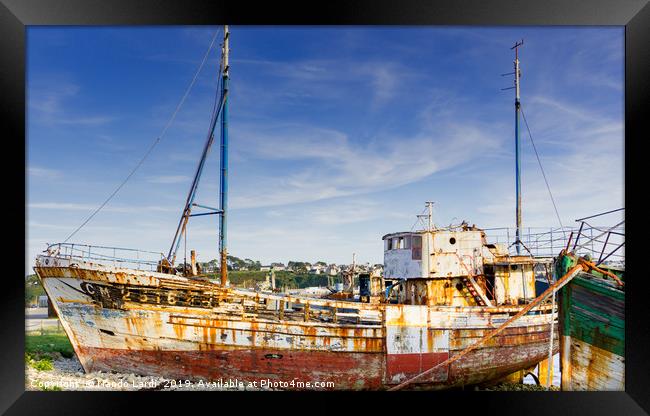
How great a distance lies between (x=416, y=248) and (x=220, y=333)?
4484 millimetres

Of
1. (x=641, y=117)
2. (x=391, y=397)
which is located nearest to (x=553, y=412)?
(x=391, y=397)

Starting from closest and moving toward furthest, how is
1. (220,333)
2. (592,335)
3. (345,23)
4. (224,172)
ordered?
1. (345,23)
2. (592,335)
3. (220,333)
4. (224,172)

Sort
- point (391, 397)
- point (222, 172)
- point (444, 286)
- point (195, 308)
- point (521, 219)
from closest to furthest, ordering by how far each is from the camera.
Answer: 1. point (391, 397)
2. point (195, 308)
3. point (222, 172)
4. point (444, 286)
5. point (521, 219)

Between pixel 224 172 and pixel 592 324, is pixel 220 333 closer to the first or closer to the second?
pixel 224 172

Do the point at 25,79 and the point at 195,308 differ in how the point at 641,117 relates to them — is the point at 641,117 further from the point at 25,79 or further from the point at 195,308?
the point at 25,79

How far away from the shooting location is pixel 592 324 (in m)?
5.18

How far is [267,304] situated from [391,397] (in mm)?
3291

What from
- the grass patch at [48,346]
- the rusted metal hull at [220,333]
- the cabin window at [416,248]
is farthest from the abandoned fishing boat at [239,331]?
the grass patch at [48,346]

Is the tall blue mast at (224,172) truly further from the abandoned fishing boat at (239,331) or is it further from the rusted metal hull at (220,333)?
the rusted metal hull at (220,333)

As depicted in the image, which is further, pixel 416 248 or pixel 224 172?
pixel 416 248

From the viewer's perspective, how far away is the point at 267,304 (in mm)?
7344

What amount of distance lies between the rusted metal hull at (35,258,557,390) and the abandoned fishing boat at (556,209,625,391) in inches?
81.7

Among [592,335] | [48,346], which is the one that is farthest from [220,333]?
[48,346]

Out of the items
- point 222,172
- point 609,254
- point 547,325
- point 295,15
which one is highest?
point 295,15
